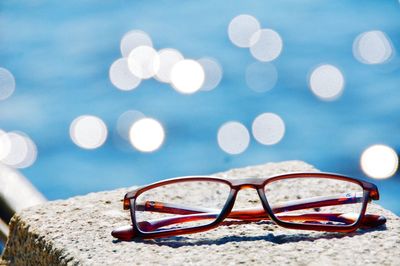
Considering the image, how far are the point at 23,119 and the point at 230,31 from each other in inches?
61.1

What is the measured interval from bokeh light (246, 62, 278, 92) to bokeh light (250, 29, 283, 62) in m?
0.09

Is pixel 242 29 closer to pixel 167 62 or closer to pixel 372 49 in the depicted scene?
pixel 167 62

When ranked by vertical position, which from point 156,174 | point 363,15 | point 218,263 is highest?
point 363,15

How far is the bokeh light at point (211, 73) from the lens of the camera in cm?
492

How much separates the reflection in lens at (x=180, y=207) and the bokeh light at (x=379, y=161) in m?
2.70

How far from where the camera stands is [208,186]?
135cm

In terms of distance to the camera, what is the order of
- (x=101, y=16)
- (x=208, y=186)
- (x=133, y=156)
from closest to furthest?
(x=208, y=186) < (x=133, y=156) < (x=101, y=16)

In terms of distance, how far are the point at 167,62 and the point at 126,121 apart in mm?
773

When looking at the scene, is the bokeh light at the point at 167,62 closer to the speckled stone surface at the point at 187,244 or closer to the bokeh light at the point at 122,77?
the bokeh light at the point at 122,77

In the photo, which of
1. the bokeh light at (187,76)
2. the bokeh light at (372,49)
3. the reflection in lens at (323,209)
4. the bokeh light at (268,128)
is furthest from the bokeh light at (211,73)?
the reflection in lens at (323,209)

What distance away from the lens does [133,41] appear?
221 inches

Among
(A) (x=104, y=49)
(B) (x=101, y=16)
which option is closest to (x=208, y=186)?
(A) (x=104, y=49)

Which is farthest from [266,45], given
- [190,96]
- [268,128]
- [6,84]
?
[6,84]

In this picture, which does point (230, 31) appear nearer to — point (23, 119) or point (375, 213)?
point (23, 119)
